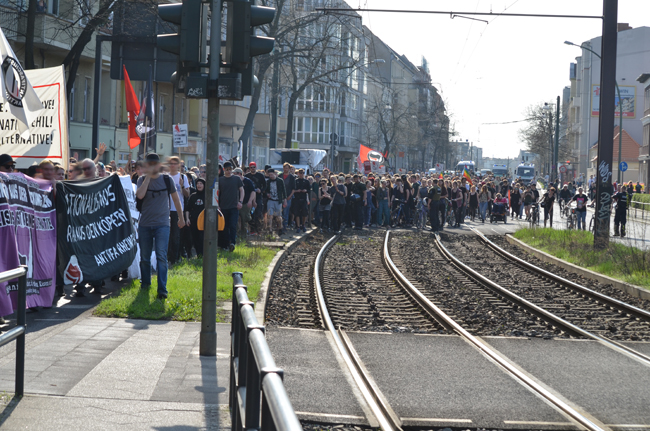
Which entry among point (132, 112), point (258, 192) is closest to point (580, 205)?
point (258, 192)

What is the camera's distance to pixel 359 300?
12062 millimetres

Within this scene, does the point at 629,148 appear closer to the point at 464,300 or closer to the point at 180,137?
the point at 180,137

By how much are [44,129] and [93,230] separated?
185 cm

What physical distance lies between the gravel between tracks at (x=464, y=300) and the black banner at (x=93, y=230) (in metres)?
4.44

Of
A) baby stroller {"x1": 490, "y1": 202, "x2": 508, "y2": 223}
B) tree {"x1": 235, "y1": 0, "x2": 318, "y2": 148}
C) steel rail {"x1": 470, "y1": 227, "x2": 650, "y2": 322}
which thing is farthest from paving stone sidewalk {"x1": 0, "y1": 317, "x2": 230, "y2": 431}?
baby stroller {"x1": 490, "y1": 202, "x2": 508, "y2": 223}

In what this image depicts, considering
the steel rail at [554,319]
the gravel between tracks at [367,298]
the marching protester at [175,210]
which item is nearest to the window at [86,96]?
the gravel between tracks at [367,298]

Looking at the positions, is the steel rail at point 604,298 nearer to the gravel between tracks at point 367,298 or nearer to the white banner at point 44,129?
the gravel between tracks at point 367,298

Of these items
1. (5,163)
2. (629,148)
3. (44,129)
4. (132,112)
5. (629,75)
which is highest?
(629,75)

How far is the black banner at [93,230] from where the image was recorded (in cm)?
997

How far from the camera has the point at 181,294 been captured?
10.3 meters

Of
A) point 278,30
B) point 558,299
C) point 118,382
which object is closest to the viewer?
point 118,382

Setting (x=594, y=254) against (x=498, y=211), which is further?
(x=498, y=211)

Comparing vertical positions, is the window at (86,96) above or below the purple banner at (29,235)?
above

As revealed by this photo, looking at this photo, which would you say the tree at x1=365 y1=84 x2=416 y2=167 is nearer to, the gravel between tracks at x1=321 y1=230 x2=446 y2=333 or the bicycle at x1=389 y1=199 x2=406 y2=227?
the bicycle at x1=389 y1=199 x2=406 y2=227
